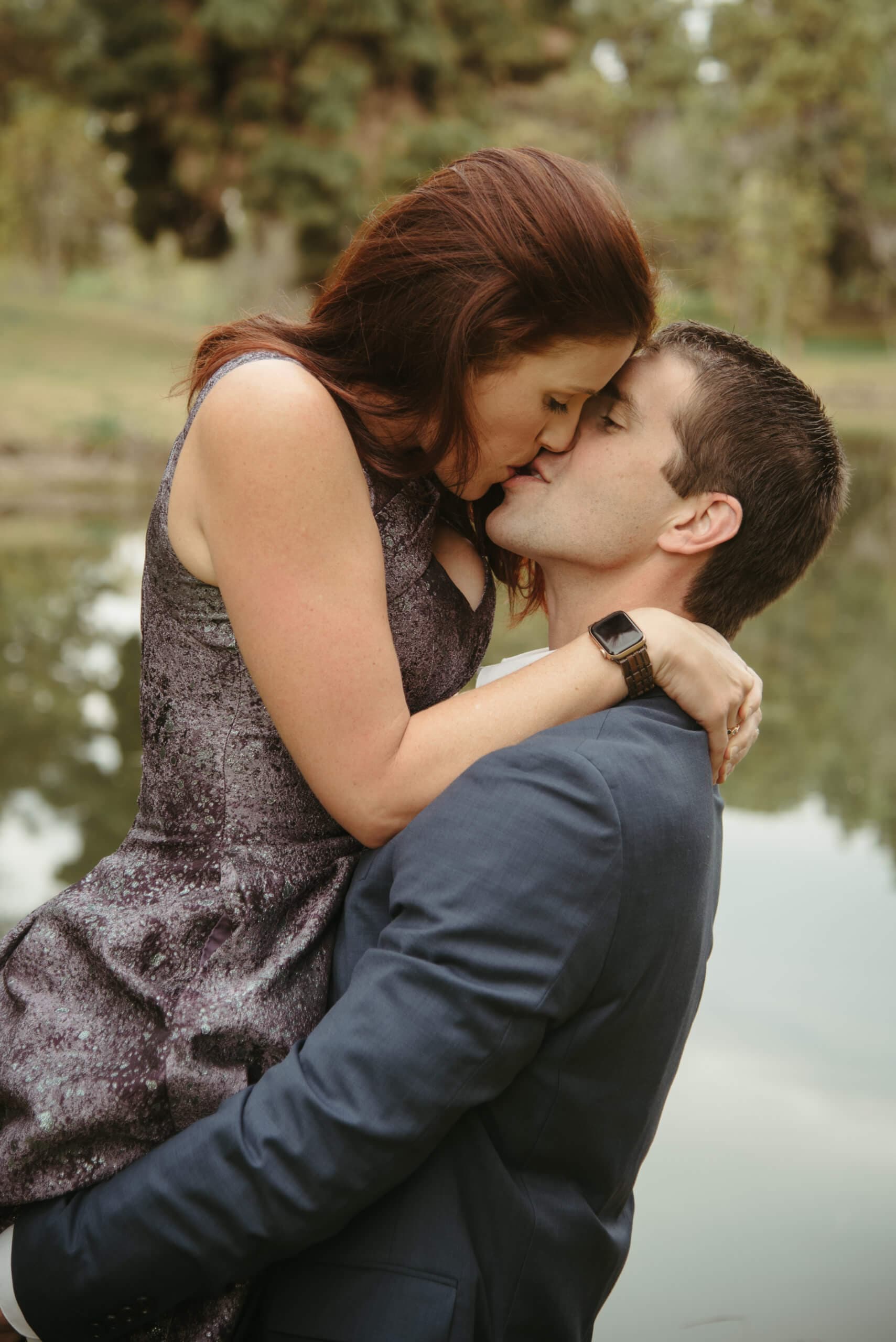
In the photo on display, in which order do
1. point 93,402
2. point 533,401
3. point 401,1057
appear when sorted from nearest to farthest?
point 401,1057 < point 533,401 < point 93,402

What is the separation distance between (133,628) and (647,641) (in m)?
5.88

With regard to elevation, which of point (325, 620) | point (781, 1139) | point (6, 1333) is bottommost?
point (781, 1139)

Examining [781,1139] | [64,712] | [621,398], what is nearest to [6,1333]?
[621,398]

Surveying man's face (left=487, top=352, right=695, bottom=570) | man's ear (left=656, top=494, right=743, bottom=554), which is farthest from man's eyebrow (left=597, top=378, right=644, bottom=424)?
man's ear (left=656, top=494, right=743, bottom=554)

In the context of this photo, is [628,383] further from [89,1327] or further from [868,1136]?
[868,1136]

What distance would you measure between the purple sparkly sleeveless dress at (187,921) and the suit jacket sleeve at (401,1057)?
0.23ft

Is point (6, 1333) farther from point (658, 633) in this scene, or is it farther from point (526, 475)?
point (526, 475)

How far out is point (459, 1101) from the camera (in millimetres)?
1399

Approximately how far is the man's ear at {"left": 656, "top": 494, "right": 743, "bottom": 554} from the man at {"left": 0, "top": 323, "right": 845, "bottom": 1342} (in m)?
0.25

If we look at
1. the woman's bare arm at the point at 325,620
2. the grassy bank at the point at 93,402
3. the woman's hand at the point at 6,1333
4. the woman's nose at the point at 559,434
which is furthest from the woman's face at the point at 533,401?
the woman's hand at the point at 6,1333

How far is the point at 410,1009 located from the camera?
1386mm

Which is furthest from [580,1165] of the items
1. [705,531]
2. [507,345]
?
[507,345]

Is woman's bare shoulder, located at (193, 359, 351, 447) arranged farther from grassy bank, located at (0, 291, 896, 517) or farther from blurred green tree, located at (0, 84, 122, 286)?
blurred green tree, located at (0, 84, 122, 286)

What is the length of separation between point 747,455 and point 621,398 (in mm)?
196
